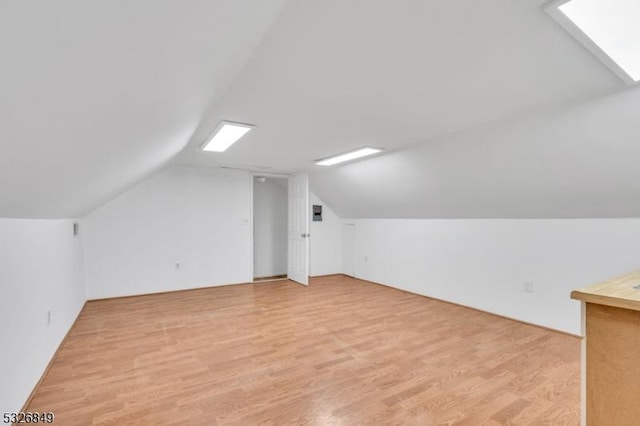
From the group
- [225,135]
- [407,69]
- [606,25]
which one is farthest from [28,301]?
[606,25]

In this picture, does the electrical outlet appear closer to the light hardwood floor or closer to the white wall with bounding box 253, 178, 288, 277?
the light hardwood floor

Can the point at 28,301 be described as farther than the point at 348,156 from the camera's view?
No

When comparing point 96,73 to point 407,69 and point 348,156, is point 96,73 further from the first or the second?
point 348,156

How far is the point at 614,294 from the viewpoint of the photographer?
1009 millimetres

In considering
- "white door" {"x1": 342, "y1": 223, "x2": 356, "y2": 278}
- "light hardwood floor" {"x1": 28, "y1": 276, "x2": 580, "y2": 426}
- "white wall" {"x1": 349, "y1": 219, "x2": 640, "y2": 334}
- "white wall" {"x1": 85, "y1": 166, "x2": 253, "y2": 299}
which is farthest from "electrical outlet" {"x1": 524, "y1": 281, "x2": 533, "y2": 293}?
"white wall" {"x1": 85, "y1": 166, "x2": 253, "y2": 299}

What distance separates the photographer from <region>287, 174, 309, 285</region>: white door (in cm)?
537

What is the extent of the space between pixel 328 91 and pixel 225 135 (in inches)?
58.3

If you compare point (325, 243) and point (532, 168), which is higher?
point (532, 168)

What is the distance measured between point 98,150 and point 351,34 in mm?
1387

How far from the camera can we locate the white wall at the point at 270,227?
6355 mm

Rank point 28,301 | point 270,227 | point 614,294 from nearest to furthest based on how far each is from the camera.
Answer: point 614,294, point 28,301, point 270,227

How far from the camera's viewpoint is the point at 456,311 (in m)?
4.05

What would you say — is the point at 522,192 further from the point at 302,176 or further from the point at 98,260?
the point at 98,260

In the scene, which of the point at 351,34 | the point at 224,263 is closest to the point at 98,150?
the point at 351,34
